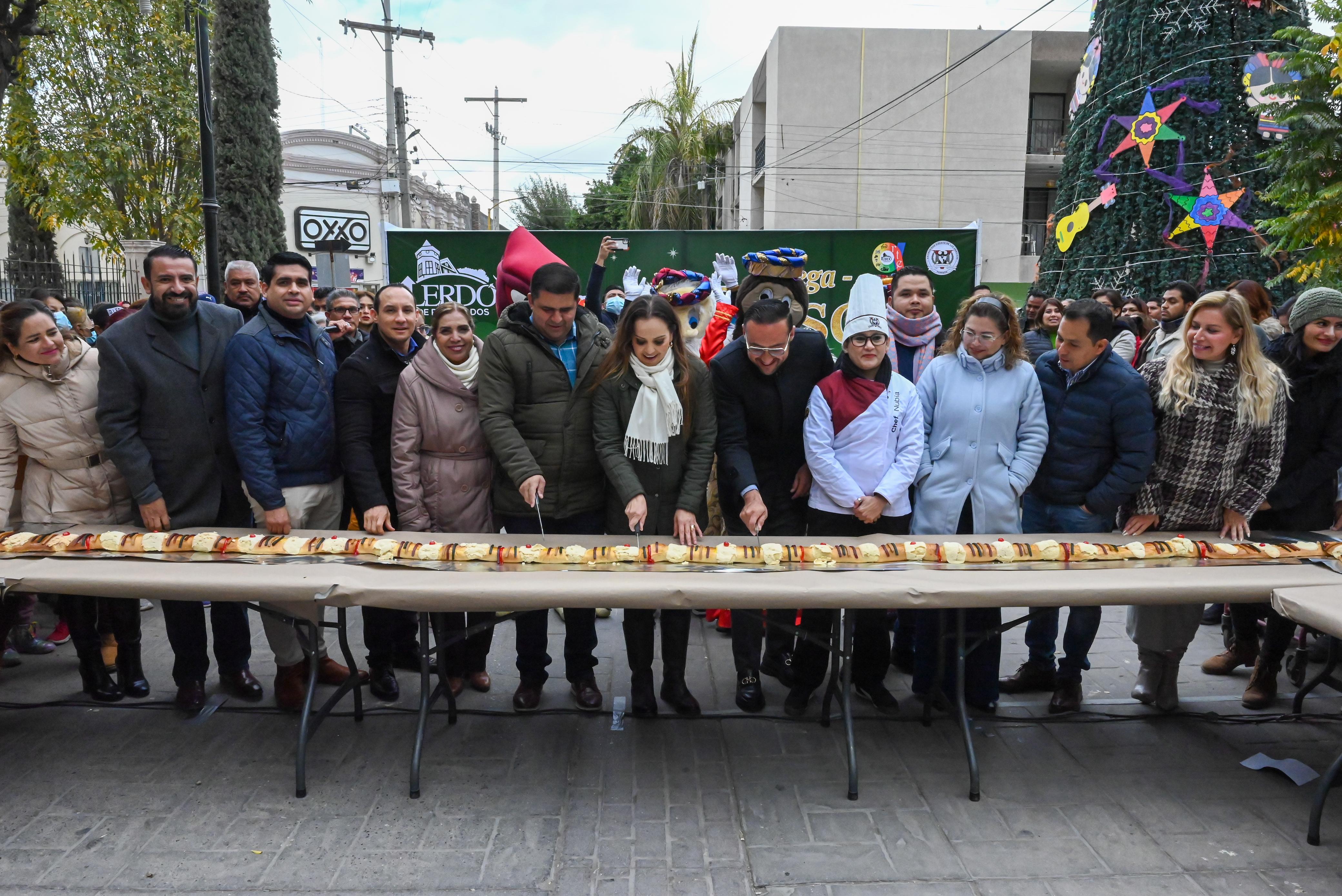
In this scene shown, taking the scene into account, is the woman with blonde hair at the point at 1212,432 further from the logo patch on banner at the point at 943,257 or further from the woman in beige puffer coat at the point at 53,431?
the logo patch on banner at the point at 943,257

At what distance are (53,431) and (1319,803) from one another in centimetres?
491

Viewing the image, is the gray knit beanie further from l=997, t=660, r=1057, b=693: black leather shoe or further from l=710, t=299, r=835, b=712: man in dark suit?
l=710, t=299, r=835, b=712: man in dark suit

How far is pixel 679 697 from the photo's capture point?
3.65 m

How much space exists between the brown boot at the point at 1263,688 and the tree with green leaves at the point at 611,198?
26.0m

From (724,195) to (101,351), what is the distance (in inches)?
1015

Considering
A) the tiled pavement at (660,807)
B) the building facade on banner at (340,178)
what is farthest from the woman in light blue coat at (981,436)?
the building facade on banner at (340,178)

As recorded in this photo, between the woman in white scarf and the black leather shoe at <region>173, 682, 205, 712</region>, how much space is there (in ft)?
6.29

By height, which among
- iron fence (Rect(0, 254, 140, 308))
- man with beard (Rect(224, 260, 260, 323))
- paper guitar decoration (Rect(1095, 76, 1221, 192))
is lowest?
man with beard (Rect(224, 260, 260, 323))

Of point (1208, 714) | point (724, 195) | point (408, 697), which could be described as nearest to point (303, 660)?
point (408, 697)

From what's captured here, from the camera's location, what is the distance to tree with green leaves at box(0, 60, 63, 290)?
29.8 ft

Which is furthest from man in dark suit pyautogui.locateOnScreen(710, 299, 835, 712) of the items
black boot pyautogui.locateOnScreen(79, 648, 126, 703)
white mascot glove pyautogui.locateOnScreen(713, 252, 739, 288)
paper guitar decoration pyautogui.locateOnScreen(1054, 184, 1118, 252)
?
paper guitar decoration pyautogui.locateOnScreen(1054, 184, 1118, 252)

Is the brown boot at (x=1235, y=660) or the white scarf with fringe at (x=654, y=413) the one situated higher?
the white scarf with fringe at (x=654, y=413)

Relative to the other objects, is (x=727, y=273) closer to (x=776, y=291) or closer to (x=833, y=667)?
Result: (x=776, y=291)

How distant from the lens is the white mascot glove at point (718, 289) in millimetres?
5852
